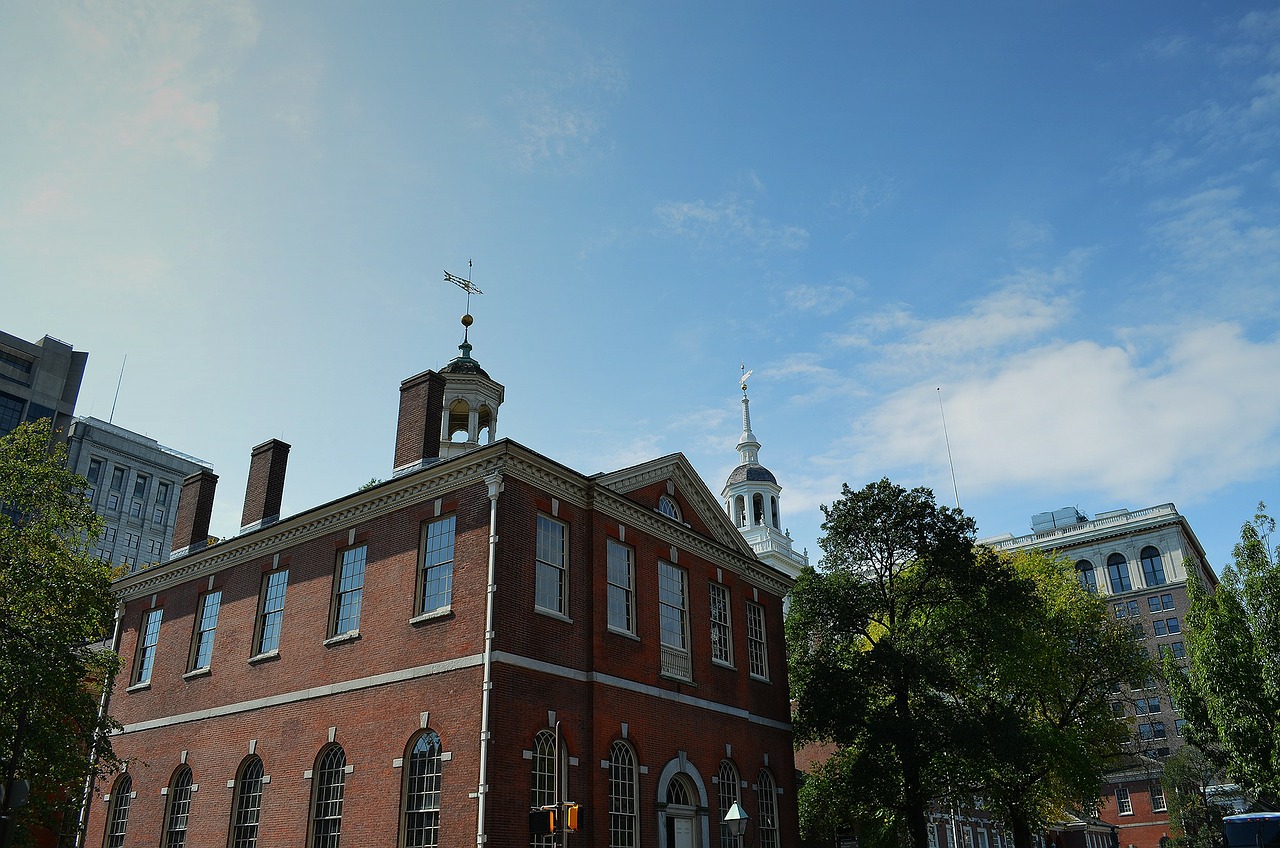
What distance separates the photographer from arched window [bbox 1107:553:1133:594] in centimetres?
8975

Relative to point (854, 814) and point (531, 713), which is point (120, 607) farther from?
point (854, 814)

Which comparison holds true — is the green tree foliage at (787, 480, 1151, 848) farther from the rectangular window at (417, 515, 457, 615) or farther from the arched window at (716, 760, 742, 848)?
the rectangular window at (417, 515, 457, 615)

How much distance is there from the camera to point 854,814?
30109 mm

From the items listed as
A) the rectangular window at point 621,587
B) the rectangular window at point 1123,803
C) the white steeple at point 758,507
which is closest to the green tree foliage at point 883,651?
the rectangular window at point 621,587

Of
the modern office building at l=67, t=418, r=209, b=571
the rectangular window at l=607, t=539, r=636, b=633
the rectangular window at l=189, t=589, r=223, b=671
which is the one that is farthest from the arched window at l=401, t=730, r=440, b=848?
the modern office building at l=67, t=418, r=209, b=571

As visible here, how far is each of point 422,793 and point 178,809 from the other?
1024cm

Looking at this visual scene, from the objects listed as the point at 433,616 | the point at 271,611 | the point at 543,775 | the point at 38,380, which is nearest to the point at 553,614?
the point at 433,616

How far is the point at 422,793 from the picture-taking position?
20656 millimetres

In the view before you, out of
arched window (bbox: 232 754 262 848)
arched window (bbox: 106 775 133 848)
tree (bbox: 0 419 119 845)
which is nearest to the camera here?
tree (bbox: 0 419 119 845)

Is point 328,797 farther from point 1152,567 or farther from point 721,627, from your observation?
point 1152,567

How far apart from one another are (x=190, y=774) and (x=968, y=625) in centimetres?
2470

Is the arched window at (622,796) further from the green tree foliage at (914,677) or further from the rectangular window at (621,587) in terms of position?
the green tree foliage at (914,677)

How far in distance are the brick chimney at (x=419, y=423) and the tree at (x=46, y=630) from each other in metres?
8.07

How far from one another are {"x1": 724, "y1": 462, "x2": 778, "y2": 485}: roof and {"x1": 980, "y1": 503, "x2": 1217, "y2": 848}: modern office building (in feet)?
78.3
